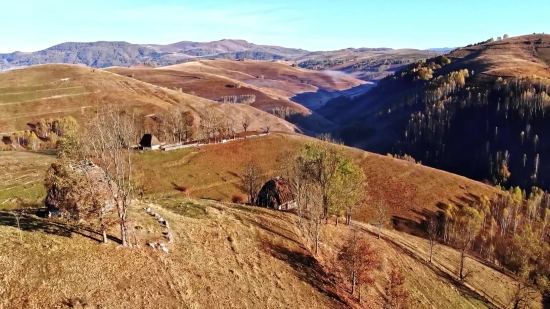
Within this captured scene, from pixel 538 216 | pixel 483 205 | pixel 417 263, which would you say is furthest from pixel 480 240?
pixel 417 263

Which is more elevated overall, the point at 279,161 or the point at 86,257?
the point at 86,257

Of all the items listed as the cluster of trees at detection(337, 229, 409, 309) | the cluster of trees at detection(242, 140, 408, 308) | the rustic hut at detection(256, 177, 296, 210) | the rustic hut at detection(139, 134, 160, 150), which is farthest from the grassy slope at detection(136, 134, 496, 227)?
the cluster of trees at detection(337, 229, 409, 309)

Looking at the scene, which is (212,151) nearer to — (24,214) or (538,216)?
(24,214)

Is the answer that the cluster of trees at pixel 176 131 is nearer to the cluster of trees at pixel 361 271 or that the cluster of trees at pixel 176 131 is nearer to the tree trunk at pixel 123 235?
the cluster of trees at pixel 361 271

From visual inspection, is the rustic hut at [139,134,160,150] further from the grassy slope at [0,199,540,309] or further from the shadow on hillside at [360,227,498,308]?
the shadow on hillside at [360,227,498,308]

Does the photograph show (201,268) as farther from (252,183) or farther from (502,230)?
(502,230)

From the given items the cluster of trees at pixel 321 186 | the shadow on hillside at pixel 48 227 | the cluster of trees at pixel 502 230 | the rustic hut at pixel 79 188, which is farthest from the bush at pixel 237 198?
the shadow on hillside at pixel 48 227
